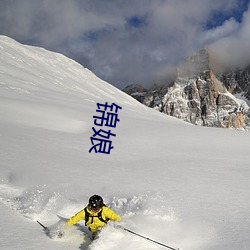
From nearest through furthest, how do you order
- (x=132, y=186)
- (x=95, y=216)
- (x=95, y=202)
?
(x=95, y=202) → (x=95, y=216) → (x=132, y=186)

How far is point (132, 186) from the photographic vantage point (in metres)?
8.18

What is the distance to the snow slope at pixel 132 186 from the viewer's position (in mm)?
5602

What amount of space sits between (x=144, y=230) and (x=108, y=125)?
394 inches

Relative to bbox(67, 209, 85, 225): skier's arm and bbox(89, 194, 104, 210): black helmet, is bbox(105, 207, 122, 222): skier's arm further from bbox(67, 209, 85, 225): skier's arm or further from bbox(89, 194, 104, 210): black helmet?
bbox(67, 209, 85, 225): skier's arm

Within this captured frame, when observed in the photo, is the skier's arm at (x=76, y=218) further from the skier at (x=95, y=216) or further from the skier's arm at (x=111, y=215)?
the skier's arm at (x=111, y=215)

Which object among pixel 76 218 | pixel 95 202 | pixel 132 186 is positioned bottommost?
pixel 76 218

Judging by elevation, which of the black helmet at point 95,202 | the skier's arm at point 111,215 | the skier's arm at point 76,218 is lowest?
the skier's arm at point 76,218

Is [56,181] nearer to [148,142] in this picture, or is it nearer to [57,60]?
[148,142]

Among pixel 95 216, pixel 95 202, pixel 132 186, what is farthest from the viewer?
pixel 132 186

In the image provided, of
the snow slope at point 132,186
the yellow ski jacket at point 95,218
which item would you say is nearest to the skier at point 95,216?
the yellow ski jacket at point 95,218

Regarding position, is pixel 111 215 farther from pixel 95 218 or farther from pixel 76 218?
pixel 76 218

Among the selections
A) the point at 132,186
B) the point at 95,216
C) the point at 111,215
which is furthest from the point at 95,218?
the point at 132,186

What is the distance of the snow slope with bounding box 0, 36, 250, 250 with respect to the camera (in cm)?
560

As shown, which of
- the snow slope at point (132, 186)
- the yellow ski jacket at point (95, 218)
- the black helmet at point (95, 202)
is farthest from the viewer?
the yellow ski jacket at point (95, 218)
